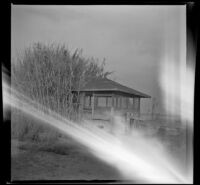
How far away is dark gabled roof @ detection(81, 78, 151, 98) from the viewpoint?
2646mm

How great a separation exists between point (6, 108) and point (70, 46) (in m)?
0.86

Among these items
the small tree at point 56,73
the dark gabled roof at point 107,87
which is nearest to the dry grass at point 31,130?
the small tree at point 56,73

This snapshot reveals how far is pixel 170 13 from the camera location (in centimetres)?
253

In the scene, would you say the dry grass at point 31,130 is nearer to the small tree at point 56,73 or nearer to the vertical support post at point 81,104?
the small tree at point 56,73

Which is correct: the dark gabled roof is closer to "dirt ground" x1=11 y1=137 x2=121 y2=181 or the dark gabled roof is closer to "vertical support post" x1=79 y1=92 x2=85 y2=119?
"vertical support post" x1=79 y1=92 x2=85 y2=119

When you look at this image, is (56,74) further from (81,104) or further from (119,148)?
(119,148)

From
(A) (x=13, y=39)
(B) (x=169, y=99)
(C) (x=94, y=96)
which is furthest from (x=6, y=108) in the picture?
(B) (x=169, y=99)

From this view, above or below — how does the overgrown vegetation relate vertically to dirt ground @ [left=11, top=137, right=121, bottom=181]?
above

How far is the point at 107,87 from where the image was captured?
2650mm

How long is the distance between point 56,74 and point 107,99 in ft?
1.91

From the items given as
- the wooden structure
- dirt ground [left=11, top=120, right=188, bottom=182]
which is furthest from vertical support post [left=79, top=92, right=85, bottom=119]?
dirt ground [left=11, top=120, right=188, bottom=182]

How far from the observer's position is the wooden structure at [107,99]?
2.62 meters

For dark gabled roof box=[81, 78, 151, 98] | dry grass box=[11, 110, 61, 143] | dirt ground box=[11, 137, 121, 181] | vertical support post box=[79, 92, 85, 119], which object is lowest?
dirt ground box=[11, 137, 121, 181]

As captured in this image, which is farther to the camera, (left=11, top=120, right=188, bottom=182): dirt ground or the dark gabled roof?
the dark gabled roof
